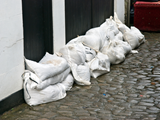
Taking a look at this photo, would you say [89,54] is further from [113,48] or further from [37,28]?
[37,28]

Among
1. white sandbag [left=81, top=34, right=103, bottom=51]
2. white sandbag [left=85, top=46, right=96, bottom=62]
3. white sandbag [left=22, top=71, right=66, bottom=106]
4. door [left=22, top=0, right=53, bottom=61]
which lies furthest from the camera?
white sandbag [left=81, top=34, right=103, bottom=51]

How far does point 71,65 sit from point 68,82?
38 centimetres

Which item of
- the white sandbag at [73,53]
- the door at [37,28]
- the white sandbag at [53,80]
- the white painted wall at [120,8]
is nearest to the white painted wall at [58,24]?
the door at [37,28]

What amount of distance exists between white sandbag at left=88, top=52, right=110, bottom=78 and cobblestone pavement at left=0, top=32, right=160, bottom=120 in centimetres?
13

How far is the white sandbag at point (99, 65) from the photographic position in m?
6.30

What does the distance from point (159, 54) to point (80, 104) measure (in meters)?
4.10

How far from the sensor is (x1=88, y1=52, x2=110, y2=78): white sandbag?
20.7 ft

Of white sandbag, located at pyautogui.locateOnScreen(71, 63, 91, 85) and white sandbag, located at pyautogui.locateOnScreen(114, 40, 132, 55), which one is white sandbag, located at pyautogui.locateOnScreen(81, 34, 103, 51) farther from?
white sandbag, located at pyautogui.locateOnScreen(71, 63, 91, 85)

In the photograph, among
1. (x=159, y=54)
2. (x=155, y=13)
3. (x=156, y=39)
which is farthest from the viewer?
(x=155, y=13)

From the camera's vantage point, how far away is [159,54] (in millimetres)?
8250

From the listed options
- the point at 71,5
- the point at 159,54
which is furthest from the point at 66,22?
the point at 159,54

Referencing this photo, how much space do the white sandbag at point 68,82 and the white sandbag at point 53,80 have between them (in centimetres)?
8

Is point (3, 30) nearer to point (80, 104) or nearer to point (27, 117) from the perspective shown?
point (27, 117)

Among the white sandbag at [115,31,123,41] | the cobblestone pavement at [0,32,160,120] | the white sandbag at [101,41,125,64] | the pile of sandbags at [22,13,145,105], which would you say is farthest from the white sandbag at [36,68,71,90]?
the white sandbag at [115,31,123,41]
